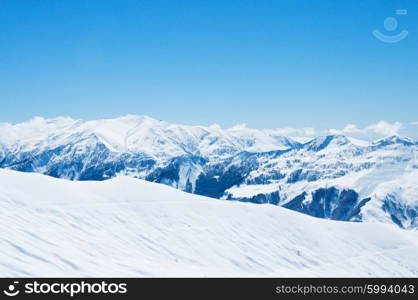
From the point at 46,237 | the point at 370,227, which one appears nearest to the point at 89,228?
the point at 46,237

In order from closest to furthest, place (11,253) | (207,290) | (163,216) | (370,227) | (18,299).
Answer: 1. (18,299)
2. (207,290)
3. (11,253)
4. (163,216)
5. (370,227)

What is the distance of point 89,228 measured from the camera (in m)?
34.7

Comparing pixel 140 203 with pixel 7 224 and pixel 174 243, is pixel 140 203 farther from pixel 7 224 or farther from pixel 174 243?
pixel 7 224

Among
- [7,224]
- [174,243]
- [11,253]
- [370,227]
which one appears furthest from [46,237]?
[370,227]

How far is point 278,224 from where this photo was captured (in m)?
50.2

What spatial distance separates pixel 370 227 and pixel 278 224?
17.6 meters

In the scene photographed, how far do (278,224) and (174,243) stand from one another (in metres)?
17.5

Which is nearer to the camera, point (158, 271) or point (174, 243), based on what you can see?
point (158, 271)

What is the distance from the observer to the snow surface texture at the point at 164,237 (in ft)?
81.4

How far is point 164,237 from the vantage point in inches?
1515

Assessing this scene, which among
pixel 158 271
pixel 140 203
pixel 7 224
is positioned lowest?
pixel 158 271

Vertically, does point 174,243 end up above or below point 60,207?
below

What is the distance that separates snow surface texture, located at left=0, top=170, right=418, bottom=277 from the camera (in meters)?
24.8

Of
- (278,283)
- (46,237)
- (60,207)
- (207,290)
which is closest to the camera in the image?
(207,290)
